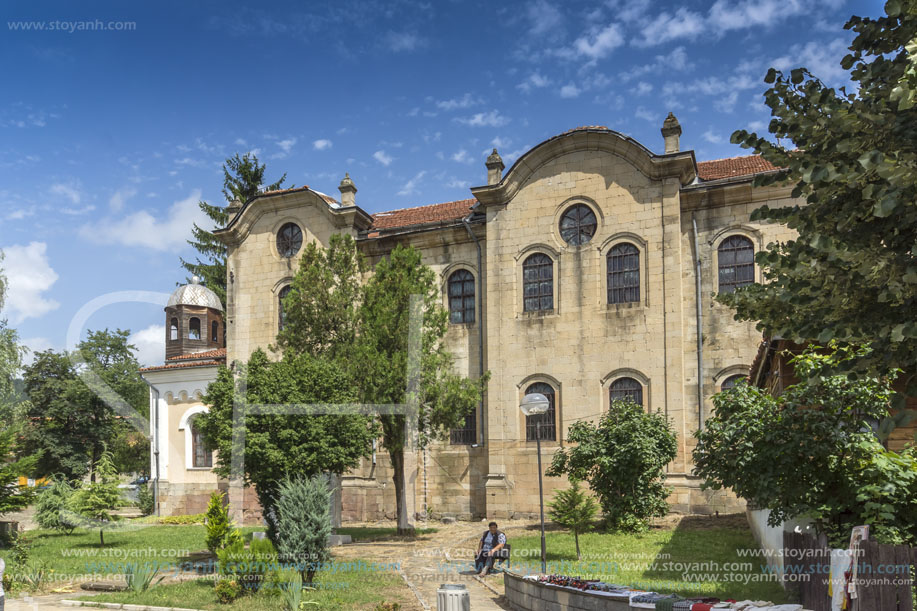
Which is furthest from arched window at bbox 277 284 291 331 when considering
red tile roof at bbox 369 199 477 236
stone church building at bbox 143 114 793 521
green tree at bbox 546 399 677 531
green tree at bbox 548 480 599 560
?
green tree at bbox 548 480 599 560

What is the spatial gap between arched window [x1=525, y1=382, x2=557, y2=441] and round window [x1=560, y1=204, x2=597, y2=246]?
448 centimetres

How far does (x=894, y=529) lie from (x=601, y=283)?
14717mm

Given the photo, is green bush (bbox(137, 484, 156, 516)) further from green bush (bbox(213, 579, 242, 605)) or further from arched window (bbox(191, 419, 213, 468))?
green bush (bbox(213, 579, 242, 605))

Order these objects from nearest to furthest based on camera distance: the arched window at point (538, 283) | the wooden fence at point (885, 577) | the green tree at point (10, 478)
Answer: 1. the wooden fence at point (885, 577)
2. the green tree at point (10, 478)
3. the arched window at point (538, 283)

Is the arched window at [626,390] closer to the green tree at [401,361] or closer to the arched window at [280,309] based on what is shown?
the green tree at [401,361]

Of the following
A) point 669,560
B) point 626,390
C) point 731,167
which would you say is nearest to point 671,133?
point 731,167

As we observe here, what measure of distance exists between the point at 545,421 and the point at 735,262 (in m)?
7.17

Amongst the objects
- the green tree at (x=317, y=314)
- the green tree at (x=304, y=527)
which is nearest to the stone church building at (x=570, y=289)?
the green tree at (x=317, y=314)

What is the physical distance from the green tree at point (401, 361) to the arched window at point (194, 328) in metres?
16.6

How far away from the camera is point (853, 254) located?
5.09m

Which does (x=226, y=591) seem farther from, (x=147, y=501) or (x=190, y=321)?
(x=190, y=321)

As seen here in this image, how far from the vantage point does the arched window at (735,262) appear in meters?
21.4

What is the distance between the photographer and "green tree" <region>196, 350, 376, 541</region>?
1612 centimetres

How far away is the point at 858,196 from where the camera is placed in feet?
18.4
